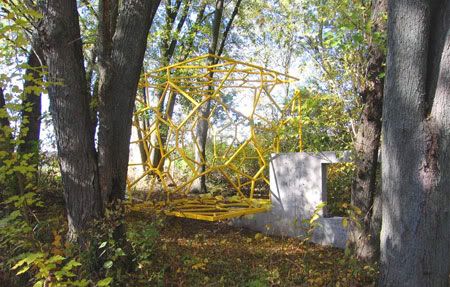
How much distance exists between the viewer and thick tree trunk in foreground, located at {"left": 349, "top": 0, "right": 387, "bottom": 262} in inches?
157

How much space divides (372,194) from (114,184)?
8.03ft

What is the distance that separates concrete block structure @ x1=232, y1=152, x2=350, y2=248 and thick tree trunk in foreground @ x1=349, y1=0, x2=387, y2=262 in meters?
1.05

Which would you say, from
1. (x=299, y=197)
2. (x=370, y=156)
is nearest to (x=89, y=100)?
(x=370, y=156)

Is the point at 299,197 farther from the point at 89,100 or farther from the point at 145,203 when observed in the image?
the point at 89,100

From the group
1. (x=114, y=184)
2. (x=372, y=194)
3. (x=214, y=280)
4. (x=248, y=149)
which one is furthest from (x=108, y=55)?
(x=248, y=149)

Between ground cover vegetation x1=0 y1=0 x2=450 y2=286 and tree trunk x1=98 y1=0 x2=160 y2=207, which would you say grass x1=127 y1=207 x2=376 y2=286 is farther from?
tree trunk x1=98 y1=0 x2=160 y2=207

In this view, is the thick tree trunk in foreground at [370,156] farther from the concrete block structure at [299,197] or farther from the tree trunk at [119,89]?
the tree trunk at [119,89]

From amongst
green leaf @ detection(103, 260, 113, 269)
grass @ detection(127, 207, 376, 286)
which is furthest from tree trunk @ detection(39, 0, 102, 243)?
grass @ detection(127, 207, 376, 286)

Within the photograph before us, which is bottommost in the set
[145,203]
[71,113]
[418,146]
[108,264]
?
[108,264]

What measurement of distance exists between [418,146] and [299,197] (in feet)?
11.6

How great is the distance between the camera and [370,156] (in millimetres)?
4125

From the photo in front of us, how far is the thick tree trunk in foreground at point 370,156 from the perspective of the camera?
13.1ft

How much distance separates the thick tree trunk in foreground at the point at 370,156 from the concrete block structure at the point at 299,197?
3.45 feet

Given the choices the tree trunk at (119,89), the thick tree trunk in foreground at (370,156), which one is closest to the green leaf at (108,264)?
the tree trunk at (119,89)
